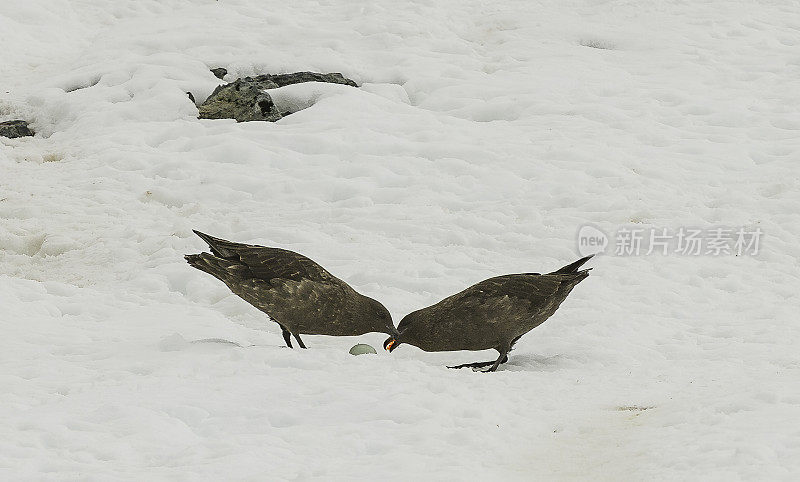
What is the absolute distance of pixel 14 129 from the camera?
1428 cm

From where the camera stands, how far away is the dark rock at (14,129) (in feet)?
46.5

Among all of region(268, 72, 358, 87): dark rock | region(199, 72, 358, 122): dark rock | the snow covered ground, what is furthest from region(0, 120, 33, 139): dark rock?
region(268, 72, 358, 87): dark rock

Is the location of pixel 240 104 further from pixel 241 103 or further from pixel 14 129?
pixel 14 129

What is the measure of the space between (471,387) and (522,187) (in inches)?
244

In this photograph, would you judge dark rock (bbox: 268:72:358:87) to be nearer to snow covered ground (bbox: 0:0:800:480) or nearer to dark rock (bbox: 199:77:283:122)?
snow covered ground (bbox: 0:0:800:480)

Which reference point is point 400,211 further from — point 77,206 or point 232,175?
point 77,206

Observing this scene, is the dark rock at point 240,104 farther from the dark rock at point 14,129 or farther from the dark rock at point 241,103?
the dark rock at point 14,129

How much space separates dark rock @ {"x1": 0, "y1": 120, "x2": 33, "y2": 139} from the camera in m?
14.2

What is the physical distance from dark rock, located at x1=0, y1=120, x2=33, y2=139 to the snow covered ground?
31cm

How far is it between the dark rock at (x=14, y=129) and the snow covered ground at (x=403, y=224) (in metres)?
0.31

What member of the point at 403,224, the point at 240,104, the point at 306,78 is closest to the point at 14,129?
the point at 240,104

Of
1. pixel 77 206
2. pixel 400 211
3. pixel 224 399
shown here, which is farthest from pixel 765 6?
pixel 224 399

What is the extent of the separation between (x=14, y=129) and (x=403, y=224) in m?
7.32

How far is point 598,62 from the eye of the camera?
17031 mm
